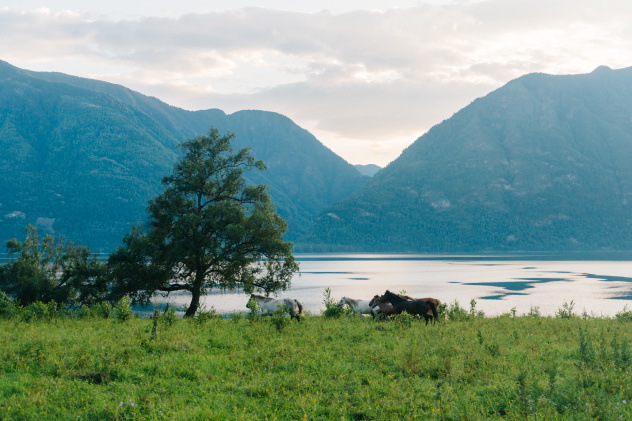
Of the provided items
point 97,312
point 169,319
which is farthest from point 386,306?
point 97,312

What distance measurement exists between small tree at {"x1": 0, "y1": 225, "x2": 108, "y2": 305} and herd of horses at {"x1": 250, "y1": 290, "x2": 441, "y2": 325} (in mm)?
16488

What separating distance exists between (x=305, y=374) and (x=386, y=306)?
11.1 metres

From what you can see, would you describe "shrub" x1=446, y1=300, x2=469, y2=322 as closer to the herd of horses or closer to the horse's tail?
the herd of horses

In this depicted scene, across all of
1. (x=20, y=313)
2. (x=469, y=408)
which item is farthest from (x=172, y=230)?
(x=469, y=408)

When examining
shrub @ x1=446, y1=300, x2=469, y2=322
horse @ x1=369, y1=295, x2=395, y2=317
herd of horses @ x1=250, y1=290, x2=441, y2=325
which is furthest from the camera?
shrub @ x1=446, y1=300, x2=469, y2=322

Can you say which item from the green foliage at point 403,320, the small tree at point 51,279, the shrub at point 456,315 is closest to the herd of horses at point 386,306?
the green foliage at point 403,320

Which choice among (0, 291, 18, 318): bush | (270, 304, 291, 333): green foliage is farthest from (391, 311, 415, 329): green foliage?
(0, 291, 18, 318): bush

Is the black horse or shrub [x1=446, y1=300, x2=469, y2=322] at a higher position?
the black horse

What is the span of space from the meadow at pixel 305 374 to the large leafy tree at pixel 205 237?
1222 cm

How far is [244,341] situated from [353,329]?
191 inches

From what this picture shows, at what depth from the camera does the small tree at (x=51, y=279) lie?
112 feet

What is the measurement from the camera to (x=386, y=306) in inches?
882

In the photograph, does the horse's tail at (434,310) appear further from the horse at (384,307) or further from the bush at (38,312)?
the bush at (38,312)

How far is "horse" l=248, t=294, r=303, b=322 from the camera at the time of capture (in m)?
22.0
